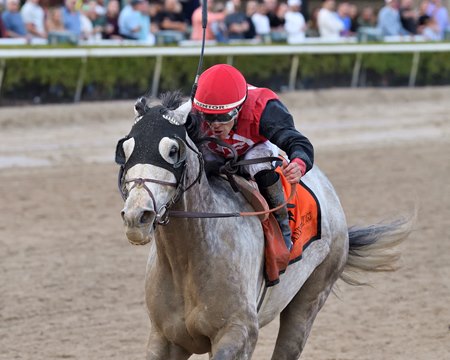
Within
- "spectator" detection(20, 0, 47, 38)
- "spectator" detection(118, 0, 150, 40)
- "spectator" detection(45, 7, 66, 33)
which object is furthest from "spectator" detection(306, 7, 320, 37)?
"spectator" detection(20, 0, 47, 38)

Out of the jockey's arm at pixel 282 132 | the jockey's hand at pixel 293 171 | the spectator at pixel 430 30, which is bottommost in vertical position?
the spectator at pixel 430 30

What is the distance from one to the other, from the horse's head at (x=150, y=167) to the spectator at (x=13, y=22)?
1027 cm

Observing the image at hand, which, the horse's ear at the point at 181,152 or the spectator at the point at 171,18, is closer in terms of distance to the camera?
the horse's ear at the point at 181,152

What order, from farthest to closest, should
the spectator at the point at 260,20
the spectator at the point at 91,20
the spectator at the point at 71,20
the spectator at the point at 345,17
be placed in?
the spectator at the point at 345,17, the spectator at the point at 260,20, the spectator at the point at 91,20, the spectator at the point at 71,20

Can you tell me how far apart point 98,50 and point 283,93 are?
3406 millimetres

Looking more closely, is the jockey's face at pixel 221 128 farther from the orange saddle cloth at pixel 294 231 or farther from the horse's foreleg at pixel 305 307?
the horse's foreleg at pixel 305 307

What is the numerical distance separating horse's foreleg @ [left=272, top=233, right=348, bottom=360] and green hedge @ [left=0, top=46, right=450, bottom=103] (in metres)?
8.75

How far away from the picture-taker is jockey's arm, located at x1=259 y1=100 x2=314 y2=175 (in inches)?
163

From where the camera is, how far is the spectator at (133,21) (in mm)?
14789

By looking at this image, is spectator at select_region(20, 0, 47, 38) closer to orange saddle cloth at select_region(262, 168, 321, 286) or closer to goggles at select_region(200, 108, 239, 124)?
orange saddle cloth at select_region(262, 168, 321, 286)

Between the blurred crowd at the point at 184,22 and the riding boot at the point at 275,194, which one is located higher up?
the riding boot at the point at 275,194

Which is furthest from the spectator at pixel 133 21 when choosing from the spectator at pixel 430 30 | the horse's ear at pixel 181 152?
the horse's ear at pixel 181 152

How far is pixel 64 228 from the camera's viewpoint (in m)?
8.35

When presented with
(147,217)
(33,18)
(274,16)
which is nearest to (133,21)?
(33,18)
